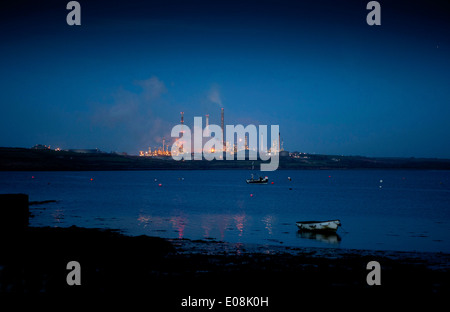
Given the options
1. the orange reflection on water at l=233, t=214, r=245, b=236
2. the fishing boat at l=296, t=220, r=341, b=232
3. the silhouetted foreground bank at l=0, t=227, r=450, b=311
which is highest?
the silhouetted foreground bank at l=0, t=227, r=450, b=311

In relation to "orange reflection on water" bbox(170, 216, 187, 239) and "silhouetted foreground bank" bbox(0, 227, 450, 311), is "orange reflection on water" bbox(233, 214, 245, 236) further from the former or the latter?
"silhouetted foreground bank" bbox(0, 227, 450, 311)

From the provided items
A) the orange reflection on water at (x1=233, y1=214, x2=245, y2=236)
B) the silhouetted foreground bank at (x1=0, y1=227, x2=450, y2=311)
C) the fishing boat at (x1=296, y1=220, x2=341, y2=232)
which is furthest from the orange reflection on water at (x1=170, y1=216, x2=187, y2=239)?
the silhouetted foreground bank at (x1=0, y1=227, x2=450, y2=311)

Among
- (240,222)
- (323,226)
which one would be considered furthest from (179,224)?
(323,226)

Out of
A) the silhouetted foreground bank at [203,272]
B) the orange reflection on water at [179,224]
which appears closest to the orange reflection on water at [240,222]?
the orange reflection on water at [179,224]

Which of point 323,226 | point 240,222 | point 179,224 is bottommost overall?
point 240,222

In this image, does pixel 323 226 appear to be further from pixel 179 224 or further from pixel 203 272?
pixel 203 272

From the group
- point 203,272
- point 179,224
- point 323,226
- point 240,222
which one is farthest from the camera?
point 240,222

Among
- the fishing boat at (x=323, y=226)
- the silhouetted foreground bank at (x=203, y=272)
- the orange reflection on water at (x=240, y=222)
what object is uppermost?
the silhouetted foreground bank at (x=203, y=272)

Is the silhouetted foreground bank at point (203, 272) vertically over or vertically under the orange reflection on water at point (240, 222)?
over

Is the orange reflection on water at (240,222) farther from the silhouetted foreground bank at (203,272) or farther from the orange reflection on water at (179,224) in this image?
the silhouetted foreground bank at (203,272)
